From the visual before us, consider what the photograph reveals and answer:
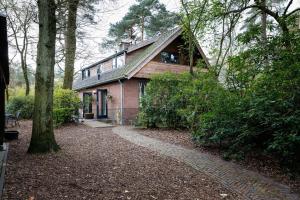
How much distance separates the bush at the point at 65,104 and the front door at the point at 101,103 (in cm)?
484

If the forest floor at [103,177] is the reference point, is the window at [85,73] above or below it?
above

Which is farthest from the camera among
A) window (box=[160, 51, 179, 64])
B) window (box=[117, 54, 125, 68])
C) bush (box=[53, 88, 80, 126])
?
window (box=[117, 54, 125, 68])

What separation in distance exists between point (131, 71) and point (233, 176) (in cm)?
1179

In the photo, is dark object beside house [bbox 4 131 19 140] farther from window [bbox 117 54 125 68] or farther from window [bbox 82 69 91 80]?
window [bbox 82 69 91 80]

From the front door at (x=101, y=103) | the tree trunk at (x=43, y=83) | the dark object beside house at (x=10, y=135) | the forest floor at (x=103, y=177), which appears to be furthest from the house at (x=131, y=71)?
the forest floor at (x=103, y=177)

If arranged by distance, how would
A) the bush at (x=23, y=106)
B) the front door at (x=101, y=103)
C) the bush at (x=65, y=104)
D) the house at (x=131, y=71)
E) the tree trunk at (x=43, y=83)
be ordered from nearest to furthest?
the tree trunk at (x=43, y=83) < the bush at (x=65, y=104) < the house at (x=131, y=71) < the bush at (x=23, y=106) < the front door at (x=101, y=103)

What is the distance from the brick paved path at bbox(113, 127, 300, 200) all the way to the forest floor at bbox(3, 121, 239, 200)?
281mm

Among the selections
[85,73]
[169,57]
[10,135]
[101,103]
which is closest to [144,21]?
[85,73]

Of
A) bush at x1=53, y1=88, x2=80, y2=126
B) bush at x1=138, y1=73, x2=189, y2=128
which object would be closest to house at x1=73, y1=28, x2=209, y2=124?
bush at x1=53, y1=88, x2=80, y2=126

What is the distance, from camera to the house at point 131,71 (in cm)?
1752

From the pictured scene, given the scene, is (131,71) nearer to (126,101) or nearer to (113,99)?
(126,101)

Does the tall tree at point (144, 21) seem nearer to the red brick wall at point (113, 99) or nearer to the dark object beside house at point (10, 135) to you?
the red brick wall at point (113, 99)

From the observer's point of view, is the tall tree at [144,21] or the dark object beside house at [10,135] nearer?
the dark object beside house at [10,135]

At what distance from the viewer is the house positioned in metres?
17.5
